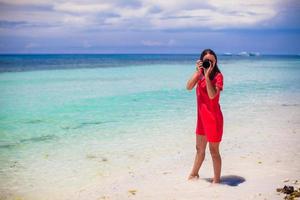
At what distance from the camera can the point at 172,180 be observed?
203 inches

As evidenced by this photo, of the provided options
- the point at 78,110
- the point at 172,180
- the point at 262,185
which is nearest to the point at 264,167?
the point at 262,185

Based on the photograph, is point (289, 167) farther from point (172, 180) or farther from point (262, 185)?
point (172, 180)

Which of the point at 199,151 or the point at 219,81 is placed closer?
the point at 219,81

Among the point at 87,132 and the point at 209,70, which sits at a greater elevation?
the point at 209,70

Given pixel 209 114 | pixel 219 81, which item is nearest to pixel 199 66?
A: pixel 219 81

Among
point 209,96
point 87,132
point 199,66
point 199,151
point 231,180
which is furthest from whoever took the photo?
point 87,132

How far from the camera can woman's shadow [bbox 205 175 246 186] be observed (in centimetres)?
492

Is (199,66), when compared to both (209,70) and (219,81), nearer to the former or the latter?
(209,70)

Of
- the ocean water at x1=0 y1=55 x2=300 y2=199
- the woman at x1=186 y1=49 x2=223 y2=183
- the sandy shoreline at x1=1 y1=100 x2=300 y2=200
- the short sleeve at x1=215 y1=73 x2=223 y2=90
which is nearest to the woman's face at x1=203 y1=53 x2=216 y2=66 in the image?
the woman at x1=186 y1=49 x2=223 y2=183

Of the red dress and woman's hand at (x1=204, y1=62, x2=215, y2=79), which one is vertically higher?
woman's hand at (x1=204, y1=62, x2=215, y2=79)

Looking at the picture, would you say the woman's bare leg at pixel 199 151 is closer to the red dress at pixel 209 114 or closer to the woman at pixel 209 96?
the woman at pixel 209 96

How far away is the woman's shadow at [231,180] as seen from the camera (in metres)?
4.92

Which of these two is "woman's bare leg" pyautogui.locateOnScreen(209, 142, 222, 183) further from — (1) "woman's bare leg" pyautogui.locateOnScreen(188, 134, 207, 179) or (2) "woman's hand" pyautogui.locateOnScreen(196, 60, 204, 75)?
(2) "woman's hand" pyautogui.locateOnScreen(196, 60, 204, 75)

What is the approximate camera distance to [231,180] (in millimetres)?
5047
